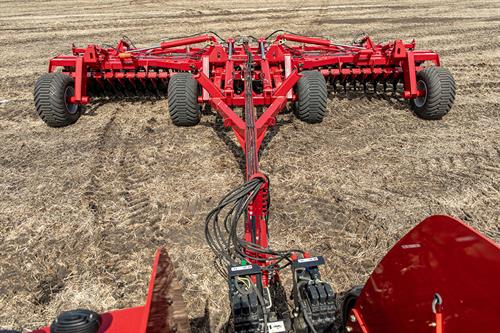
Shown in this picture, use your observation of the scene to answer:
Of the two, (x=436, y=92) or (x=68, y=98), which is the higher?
(x=68, y=98)

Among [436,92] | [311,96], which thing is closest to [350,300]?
[311,96]

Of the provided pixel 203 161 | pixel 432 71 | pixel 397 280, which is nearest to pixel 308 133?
pixel 203 161

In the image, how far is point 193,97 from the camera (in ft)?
17.8

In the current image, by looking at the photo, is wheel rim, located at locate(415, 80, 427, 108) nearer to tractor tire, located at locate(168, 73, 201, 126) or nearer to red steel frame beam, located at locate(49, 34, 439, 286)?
red steel frame beam, located at locate(49, 34, 439, 286)

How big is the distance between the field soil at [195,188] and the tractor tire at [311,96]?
9.9 inches

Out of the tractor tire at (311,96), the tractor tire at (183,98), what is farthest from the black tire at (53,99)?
the tractor tire at (311,96)

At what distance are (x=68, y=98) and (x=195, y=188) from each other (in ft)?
10.2

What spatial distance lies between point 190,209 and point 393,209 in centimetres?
234

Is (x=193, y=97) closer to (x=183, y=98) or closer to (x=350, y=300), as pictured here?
(x=183, y=98)

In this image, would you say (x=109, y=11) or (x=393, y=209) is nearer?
(x=393, y=209)

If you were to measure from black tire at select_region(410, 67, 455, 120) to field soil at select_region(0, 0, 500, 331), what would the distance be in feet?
0.76

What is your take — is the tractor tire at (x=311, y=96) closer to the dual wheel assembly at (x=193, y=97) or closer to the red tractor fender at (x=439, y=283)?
the dual wheel assembly at (x=193, y=97)

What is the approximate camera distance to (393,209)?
4039 mm

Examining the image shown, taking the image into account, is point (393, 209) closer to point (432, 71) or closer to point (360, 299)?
point (360, 299)
